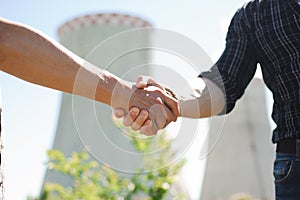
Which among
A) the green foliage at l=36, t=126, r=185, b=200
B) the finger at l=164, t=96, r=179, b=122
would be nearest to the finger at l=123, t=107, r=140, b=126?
the finger at l=164, t=96, r=179, b=122

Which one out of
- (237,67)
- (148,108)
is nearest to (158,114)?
(148,108)

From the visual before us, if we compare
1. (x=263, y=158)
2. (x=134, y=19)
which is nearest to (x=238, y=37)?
(x=134, y=19)

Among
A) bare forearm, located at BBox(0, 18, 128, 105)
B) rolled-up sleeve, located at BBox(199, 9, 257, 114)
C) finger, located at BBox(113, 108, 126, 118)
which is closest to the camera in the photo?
bare forearm, located at BBox(0, 18, 128, 105)

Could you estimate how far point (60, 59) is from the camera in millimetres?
1437

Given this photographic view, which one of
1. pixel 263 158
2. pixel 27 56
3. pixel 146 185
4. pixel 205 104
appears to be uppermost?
pixel 263 158

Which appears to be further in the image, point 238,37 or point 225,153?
point 225,153

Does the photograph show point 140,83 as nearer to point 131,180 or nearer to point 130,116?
point 130,116

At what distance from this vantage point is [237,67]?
1.99 m

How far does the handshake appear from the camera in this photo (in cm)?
176

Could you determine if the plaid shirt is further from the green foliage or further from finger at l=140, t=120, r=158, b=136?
the green foliage

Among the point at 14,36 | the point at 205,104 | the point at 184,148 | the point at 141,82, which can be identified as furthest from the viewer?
the point at 184,148

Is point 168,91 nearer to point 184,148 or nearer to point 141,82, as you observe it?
point 141,82

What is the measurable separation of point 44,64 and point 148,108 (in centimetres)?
47

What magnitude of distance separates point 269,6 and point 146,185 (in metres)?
4.07
